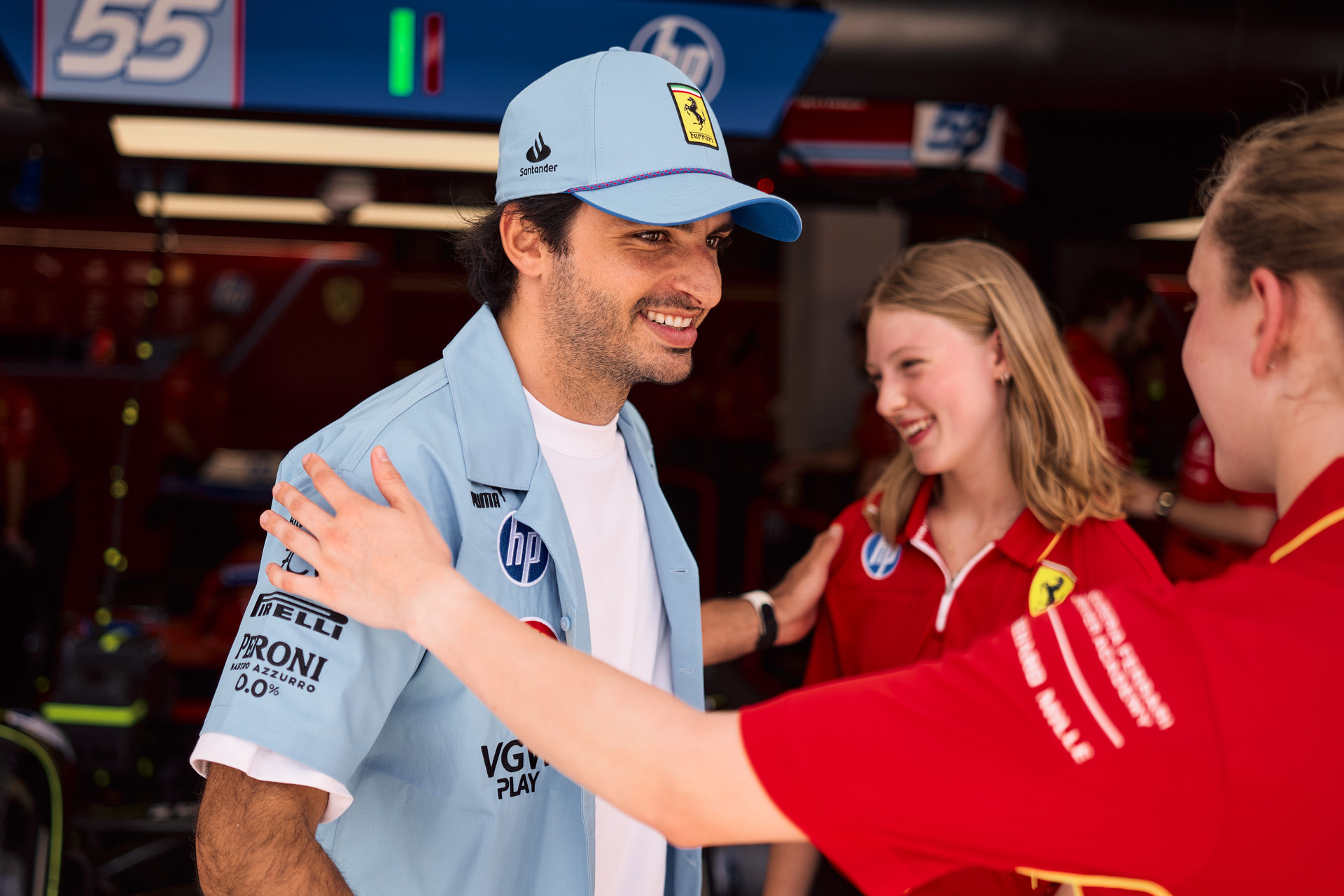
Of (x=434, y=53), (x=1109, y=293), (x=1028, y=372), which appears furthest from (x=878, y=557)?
(x=1109, y=293)

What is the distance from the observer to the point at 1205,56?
3391mm

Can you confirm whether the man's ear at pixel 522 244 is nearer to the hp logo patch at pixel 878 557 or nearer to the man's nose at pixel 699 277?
the man's nose at pixel 699 277

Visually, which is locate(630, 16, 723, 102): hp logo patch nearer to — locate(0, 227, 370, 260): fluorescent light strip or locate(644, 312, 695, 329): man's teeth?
locate(644, 312, 695, 329): man's teeth

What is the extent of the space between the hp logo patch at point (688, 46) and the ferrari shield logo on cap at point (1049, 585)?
2096 mm

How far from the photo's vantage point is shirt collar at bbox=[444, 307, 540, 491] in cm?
124

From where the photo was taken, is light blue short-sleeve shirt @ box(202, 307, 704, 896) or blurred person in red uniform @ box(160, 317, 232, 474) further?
blurred person in red uniform @ box(160, 317, 232, 474)

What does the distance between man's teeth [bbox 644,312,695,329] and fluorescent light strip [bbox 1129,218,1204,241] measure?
5.95m

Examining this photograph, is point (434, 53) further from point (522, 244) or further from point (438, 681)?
point (438, 681)

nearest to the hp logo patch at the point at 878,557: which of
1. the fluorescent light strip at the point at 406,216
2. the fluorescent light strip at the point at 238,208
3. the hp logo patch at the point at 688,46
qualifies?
the hp logo patch at the point at 688,46

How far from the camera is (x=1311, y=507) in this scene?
85 centimetres

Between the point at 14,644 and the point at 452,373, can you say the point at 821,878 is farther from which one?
the point at 14,644

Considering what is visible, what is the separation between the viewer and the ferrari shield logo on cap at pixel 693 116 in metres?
1.32

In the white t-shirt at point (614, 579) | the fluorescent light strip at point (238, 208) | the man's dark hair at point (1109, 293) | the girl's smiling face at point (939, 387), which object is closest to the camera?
the white t-shirt at point (614, 579)

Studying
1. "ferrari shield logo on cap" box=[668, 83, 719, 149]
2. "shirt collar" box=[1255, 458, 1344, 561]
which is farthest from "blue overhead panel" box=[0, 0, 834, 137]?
"shirt collar" box=[1255, 458, 1344, 561]
